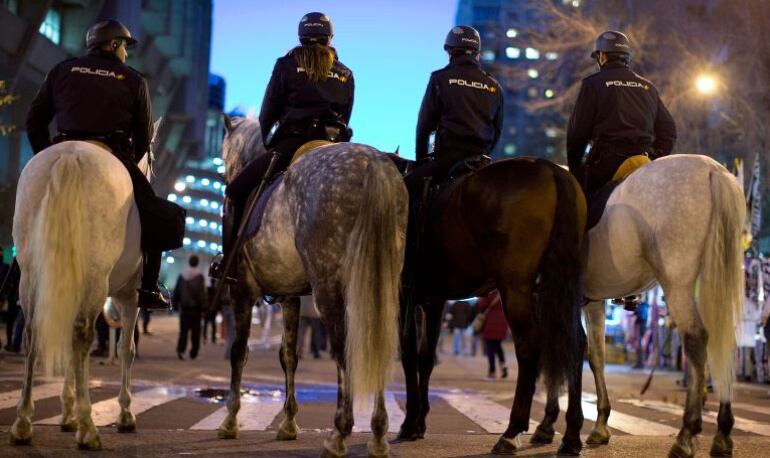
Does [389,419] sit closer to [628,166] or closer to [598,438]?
[598,438]

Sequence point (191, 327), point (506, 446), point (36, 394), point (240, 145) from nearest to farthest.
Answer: point (506, 446) < point (240, 145) < point (36, 394) < point (191, 327)

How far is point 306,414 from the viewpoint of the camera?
12062mm

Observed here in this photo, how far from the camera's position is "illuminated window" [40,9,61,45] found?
50.8m

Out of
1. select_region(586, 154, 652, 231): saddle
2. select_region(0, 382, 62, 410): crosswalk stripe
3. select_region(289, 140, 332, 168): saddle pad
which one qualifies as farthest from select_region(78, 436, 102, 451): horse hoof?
select_region(586, 154, 652, 231): saddle

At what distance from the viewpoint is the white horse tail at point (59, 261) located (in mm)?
7242

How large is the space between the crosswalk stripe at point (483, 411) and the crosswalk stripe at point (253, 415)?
2.24 meters

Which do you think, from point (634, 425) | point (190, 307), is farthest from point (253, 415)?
point (190, 307)

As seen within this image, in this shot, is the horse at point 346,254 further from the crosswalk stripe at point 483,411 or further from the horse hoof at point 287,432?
the crosswalk stripe at point 483,411

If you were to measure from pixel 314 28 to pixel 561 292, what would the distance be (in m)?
3.23

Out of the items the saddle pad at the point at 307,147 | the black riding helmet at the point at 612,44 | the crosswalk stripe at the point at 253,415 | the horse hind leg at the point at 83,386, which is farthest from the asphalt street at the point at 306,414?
the black riding helmet at the point at 612,44

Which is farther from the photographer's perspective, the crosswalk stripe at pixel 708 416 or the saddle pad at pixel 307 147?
the crosswalk stripe at pixel 708 416

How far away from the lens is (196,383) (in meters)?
16.8

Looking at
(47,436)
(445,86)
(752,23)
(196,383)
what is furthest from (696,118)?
(47,436)

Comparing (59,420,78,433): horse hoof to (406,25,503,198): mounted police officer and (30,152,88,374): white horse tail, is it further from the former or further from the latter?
(406,25,503,198): mounted police officer
